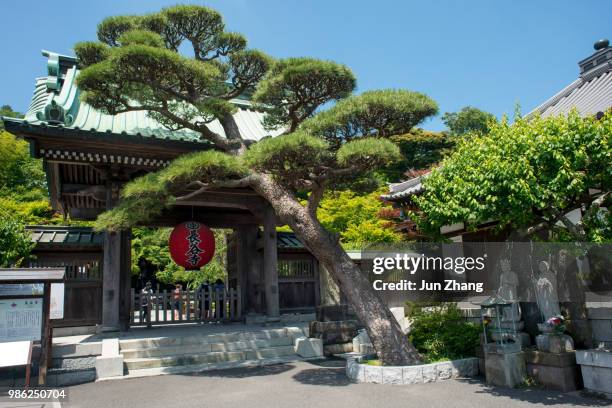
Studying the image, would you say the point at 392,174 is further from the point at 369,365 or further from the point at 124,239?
the point at 369,365

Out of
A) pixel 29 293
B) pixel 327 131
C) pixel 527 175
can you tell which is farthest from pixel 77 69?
pixel 527 175

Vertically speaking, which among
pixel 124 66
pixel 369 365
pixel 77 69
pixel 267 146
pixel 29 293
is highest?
pixel 77 69

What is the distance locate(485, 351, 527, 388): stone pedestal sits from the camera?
270 inches

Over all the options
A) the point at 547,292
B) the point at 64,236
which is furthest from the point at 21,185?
the point at 547,292

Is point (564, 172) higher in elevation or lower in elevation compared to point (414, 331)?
higher

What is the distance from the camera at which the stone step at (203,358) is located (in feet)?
28.8

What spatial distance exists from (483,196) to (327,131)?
10.4 ft

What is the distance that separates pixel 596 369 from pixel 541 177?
9.26 ft

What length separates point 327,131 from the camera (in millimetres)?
8336

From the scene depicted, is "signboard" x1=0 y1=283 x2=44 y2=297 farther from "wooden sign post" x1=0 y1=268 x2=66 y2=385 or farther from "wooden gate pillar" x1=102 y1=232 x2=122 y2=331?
"wooden gate pillar" x1=102 y1=232 x2=122 y2=331

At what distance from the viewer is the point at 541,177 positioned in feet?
19.7

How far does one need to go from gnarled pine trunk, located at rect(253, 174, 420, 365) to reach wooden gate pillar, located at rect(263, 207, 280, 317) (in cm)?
434

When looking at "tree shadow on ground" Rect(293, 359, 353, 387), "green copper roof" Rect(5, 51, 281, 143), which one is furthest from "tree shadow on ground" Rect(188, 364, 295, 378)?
"green copper roof" Rect(5, 51, 281, 143)

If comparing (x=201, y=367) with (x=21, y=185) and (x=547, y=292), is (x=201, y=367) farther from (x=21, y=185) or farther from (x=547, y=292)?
(x=21, y=185)
